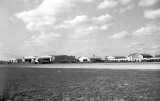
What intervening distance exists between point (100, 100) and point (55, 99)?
4448 mm

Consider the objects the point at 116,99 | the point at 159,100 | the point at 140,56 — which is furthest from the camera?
the point at 140,56

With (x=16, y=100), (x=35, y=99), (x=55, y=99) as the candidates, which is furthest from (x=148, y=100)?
(x=16, y=100)

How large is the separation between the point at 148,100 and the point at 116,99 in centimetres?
287

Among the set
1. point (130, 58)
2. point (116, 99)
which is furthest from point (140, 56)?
point (116, 99)

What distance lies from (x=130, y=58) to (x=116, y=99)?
151m

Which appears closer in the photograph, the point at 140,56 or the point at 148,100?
the point at 148,100

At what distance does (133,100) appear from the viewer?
59.1ft

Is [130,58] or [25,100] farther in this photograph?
[130,58]

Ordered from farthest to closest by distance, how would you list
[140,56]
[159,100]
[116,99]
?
1. [140,56]
2. [116,99]
3. [159,100]

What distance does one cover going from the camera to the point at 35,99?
19766mm

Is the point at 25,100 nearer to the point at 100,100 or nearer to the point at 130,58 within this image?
the point at 100,100

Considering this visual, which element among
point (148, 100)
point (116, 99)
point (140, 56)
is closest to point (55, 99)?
point (116, 99)

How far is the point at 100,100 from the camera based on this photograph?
60.4 ft

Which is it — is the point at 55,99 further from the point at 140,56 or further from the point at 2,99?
the point at 140,56
